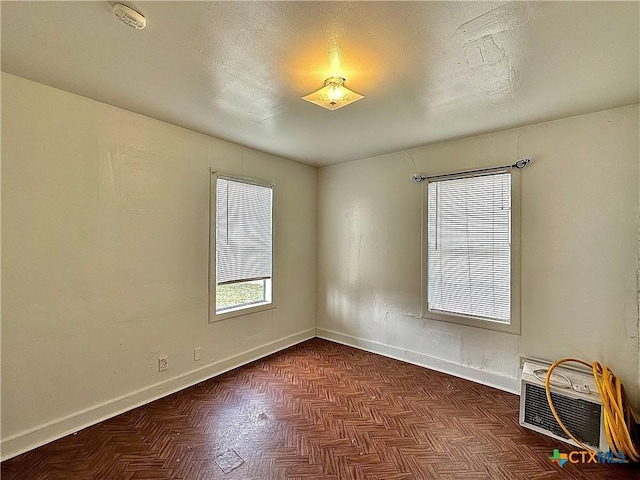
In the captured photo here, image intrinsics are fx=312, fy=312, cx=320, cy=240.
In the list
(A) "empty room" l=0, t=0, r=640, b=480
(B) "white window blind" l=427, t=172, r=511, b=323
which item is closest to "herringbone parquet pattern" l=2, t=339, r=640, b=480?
(A) "empty room" l=0, t=0, r=640, b=480

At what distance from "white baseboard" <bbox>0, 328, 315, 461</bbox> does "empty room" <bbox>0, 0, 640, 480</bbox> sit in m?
0.02

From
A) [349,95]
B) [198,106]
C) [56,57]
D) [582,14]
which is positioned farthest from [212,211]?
[582,14]

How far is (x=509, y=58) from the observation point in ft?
6.31

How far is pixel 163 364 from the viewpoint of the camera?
301 cm

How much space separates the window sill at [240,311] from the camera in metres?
3.49

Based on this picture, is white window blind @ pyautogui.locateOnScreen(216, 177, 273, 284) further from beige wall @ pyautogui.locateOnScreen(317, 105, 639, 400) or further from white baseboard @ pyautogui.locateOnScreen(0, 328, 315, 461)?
beige wall @ pyautogui.locateOnScreen(317, 105, 639, 400)

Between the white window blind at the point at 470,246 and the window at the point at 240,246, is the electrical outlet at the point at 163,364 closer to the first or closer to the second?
the window at the point at 240,246

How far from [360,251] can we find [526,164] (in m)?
2.14

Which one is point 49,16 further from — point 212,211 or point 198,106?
point 212,211

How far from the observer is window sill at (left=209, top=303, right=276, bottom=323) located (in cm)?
349

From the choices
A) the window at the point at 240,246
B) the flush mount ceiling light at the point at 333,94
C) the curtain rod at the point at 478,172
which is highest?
the flush mount ceiling light at the point at 333,94

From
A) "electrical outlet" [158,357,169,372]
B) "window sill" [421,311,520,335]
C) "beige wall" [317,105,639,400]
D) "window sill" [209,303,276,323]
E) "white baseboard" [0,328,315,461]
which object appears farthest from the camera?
"window sill" [209,303,276,323]

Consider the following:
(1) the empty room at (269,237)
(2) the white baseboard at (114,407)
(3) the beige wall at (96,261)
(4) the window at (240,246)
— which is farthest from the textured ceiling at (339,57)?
(2) the white baseboard at (114,407)

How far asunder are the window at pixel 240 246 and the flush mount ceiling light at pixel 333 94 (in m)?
1.70
